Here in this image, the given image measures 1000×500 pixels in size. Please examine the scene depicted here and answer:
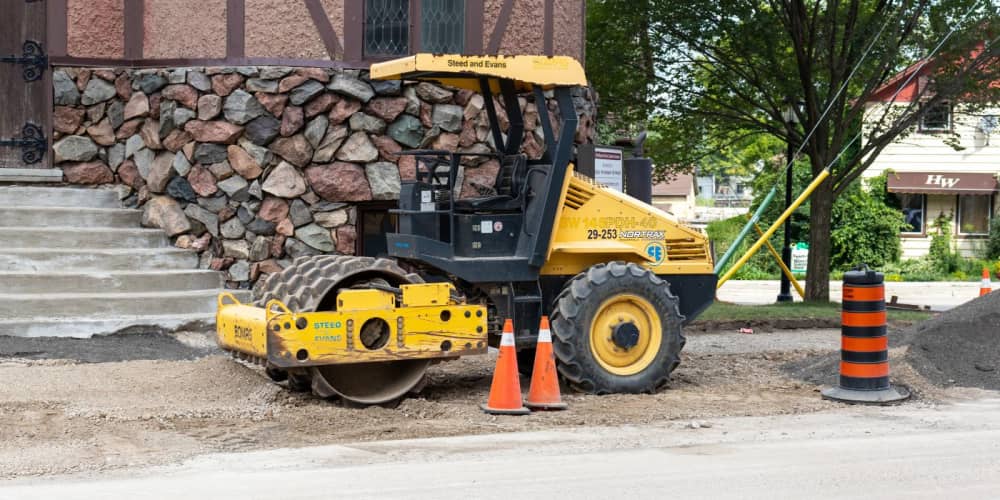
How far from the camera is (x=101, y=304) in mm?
12500

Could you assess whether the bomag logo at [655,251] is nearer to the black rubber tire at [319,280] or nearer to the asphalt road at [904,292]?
the black rubber tire at [319,280]

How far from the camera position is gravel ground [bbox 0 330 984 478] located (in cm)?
757

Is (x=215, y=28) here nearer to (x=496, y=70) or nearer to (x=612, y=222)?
(x=496, y=70)

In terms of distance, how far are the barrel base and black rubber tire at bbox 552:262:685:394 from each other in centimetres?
132

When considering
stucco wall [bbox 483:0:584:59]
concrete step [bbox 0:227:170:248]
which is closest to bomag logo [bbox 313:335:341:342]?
concrete step [bbox 0:227:170:248]

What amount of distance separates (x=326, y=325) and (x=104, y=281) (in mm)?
5026

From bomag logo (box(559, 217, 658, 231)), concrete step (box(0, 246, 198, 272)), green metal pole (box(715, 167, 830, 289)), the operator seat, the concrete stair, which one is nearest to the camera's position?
the operator seat

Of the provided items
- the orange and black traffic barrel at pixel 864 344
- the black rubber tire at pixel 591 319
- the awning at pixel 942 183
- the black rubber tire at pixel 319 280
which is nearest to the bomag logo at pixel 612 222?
the black rubber tire at pixel 591 319

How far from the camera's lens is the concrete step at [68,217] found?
13.4 m

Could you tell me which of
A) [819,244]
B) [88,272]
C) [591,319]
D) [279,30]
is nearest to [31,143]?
[88,272]

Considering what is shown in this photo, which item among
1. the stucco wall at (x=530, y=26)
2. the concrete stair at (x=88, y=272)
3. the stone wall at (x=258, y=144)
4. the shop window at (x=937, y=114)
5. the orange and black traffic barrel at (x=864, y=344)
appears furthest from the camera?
the shop window at (x=937, y=114)

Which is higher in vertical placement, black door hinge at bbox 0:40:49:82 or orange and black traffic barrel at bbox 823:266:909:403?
A: black door hinge at bbox 0:40:49:82

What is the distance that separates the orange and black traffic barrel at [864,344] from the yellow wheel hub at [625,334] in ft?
4.97

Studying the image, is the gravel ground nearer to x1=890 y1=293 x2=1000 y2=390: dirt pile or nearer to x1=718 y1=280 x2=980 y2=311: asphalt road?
x1=890 y1=293 x2=1000 y2=390: dirt pile
